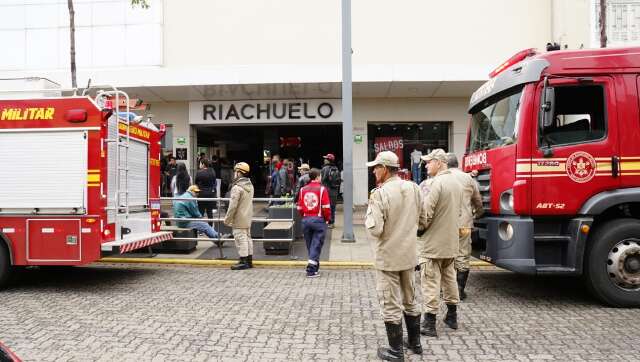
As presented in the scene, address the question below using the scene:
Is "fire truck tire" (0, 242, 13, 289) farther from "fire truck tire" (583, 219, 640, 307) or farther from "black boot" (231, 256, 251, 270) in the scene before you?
"fire truck tire" (583, 219, 640, 307)

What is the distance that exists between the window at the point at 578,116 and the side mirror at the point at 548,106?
10.8 inches

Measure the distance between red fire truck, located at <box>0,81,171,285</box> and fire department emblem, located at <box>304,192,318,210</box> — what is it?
277 centimetres

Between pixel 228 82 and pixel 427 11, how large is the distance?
6897 mm

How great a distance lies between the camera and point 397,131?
671 inches

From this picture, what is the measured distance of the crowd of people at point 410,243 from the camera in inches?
162

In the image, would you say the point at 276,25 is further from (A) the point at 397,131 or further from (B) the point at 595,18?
(B) the point at 595,18

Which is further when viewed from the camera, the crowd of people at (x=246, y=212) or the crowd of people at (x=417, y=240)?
the crowd of people at (x=246, y=212)

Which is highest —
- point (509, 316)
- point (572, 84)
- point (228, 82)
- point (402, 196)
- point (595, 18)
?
point (595, 18)

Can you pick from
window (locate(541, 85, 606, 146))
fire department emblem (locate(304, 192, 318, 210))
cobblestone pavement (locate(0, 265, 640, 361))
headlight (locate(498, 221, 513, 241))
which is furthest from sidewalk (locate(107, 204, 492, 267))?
window (locate(541, 85, 606, 146))

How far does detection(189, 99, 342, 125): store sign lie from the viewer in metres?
16.8

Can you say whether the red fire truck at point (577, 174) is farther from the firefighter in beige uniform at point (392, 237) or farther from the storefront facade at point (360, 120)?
the storefront facade at point (360, 120)

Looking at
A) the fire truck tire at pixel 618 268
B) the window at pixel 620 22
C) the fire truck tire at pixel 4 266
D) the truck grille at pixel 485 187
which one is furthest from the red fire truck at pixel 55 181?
the window at pixel 620 22

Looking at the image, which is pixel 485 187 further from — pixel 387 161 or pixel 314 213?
pixel 387 161

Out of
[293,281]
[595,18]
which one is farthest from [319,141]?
[293,281]
